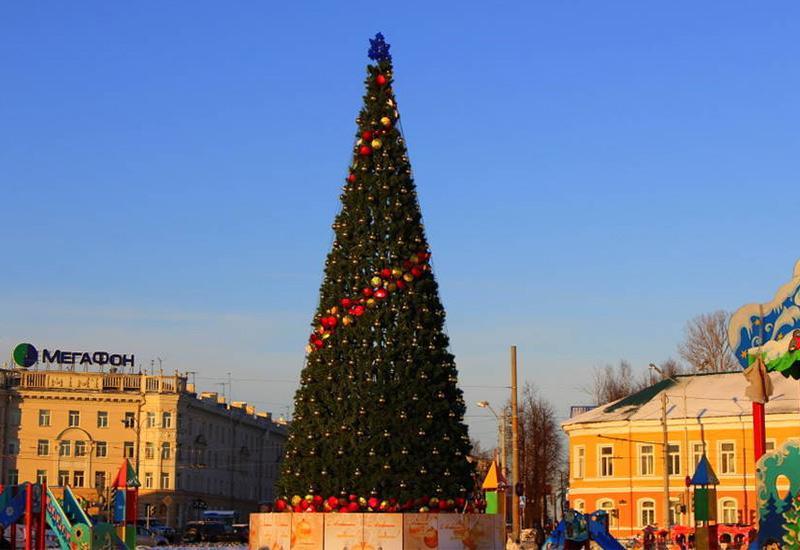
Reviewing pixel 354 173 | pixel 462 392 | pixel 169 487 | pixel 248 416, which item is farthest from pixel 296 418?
pixel 248 416

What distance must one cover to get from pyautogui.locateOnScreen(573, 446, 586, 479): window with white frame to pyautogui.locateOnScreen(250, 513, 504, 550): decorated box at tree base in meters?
38.0

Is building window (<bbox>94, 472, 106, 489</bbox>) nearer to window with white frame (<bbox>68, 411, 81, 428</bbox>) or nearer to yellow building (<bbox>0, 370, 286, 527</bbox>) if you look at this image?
yellow building (<bbox>0, 370, 286, 527</bbox>)

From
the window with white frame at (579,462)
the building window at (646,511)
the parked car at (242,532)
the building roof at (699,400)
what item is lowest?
the parked car at (242,532)

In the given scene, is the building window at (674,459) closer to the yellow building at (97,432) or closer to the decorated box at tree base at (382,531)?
the decorated box at tree base at (382,531)

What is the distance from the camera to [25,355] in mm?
92250

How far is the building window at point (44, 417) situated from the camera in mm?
93500

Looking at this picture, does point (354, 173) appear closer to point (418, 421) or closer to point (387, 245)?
point (387, 245)

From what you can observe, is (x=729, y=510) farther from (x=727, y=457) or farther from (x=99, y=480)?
(x=99, y=480)

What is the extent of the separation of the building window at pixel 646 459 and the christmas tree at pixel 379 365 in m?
36.4

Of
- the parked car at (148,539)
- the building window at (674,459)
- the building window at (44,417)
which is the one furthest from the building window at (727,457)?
the building window at (44,417)

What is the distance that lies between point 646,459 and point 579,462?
394cm

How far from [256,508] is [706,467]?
9061 centimetres

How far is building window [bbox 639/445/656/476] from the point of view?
63906 mm

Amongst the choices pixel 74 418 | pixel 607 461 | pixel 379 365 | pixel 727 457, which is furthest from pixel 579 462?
pixel 74 418
